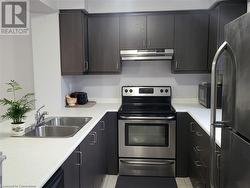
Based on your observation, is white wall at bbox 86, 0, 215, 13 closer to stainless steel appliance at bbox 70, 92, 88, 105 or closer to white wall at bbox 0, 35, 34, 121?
white wall at bbox 0, 35, 34, 121

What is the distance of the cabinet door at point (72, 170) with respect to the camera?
1.54 metres

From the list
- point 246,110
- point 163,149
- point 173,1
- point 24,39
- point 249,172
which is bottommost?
point 163,149

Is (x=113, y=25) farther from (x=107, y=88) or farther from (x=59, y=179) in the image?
(x=59, y=179)

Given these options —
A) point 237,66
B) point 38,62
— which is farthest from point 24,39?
point 237,66

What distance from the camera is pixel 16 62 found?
3232 mm

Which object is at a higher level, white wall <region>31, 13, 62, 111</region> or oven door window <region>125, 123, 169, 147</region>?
white wall <region>31, 13, 62, 111</region>

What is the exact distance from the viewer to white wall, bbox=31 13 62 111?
3.13 m

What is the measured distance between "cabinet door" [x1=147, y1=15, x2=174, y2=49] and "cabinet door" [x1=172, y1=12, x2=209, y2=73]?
8 cm

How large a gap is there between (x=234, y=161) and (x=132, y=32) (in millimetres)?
2490

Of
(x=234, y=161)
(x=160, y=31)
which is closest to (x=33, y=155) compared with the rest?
(x=234, y=161)

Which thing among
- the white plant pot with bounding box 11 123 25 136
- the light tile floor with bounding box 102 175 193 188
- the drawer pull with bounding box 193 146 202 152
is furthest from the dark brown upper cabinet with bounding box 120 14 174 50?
the white plant pot with bounding box 11 123 25 136

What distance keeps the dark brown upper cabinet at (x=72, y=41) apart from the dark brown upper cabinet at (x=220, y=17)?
5.54 feet

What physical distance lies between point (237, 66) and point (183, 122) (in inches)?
76.4

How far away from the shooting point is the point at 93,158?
7.74 feet
